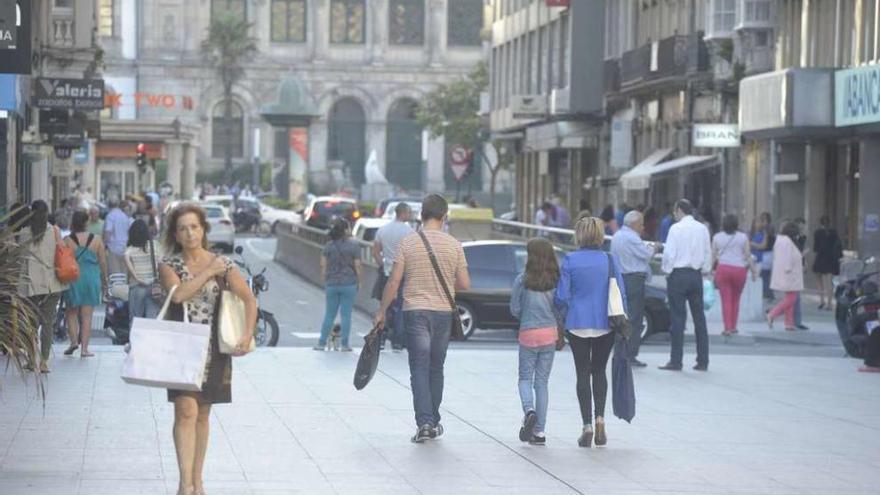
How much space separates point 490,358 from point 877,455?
7871mm

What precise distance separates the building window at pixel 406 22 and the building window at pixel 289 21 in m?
5.20

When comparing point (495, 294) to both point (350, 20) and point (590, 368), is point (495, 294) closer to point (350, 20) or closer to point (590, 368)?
point (590, 368)

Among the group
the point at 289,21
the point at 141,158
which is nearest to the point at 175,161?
the point at 141,158

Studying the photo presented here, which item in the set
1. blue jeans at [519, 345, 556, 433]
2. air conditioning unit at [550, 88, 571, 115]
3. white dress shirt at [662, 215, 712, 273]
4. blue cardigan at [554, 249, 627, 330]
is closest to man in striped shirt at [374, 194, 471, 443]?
blue jeans at [519, 345, 556, 433]

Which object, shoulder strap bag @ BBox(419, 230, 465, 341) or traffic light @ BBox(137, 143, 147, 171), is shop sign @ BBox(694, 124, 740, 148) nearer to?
shoulder strap bag @ BBox(419, 230, 465, 341)

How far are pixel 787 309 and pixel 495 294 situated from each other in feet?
15.3

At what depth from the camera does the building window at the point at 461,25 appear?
118m

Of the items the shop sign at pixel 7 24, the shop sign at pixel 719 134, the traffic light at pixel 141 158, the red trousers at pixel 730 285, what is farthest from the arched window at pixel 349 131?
the shop sign at pixel 7 24

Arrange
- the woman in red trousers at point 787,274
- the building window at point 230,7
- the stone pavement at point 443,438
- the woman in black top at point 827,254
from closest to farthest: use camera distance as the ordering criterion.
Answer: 1. the stone pavement at point 443,438
2. the woman in red trousers at point 787,274
3. the woman in black top at point 827,254
4. the building window at point 230,7

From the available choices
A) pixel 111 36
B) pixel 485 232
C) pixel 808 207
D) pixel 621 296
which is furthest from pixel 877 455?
pixel 111 36

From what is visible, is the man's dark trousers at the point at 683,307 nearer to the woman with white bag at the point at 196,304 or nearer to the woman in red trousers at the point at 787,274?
the woman in red trousers at the point at 787,274

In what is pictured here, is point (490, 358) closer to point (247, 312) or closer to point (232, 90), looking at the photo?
point (247, 312)

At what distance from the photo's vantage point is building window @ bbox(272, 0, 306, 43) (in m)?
115

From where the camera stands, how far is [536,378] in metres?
14.1
